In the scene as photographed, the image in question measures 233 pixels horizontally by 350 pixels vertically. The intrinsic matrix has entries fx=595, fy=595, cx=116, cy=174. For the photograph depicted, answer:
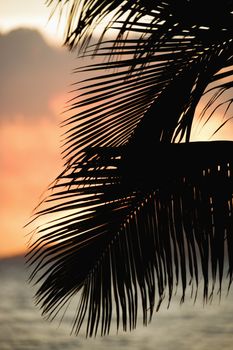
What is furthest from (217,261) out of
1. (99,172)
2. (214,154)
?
(99,172)

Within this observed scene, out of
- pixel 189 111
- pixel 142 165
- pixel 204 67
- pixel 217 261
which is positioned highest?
pixel 204 67

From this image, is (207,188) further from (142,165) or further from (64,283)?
(64,283)

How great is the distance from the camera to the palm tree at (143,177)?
2131 millimetres

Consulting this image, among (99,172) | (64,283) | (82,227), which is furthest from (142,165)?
(64,283)

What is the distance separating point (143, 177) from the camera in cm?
A: 224

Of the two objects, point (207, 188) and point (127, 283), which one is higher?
point (207, 188)

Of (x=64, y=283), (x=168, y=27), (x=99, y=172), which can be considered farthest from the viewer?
(x=64, y=283)

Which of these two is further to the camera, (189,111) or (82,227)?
(82,227)

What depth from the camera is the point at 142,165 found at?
221 cm

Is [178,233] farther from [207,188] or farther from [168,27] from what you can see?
[168,27]

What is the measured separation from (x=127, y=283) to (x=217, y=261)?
424 millimetres

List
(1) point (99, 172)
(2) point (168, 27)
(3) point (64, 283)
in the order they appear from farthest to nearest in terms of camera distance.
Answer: (3) point (64, 283)
(1) point (99, 172)
(2) point (168, 27)

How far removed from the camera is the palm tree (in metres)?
2.13

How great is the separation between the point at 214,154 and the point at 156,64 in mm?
425
